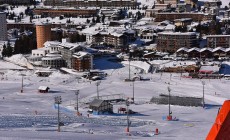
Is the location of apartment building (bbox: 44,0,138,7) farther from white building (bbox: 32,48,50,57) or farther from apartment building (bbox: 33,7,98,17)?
white building (bbox: 32,48,50,57)

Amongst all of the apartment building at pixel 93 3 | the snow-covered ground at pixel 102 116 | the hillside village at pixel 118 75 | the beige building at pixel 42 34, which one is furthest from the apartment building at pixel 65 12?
the snow-covered ground at pixel 102 116

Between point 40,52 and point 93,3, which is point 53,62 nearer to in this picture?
point 40,52

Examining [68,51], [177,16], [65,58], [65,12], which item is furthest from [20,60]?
[65,12]

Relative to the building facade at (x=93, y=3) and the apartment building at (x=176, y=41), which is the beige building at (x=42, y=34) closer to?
the apartment building at (x=176, y=41)

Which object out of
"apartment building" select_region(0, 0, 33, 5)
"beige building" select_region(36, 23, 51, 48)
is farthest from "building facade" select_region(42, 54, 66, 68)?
"apartment building" select_region(0, 0, 33, 5)

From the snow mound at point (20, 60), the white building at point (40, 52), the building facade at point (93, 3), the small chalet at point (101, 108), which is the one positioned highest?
the building facade at point (93, 3)

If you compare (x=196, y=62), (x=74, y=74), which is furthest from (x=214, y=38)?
(x=74, y=74)

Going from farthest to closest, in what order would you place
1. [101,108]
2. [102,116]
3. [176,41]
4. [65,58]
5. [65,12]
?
[65,12]
[176,41]
[65,58]
[101,108]
[102,116]
